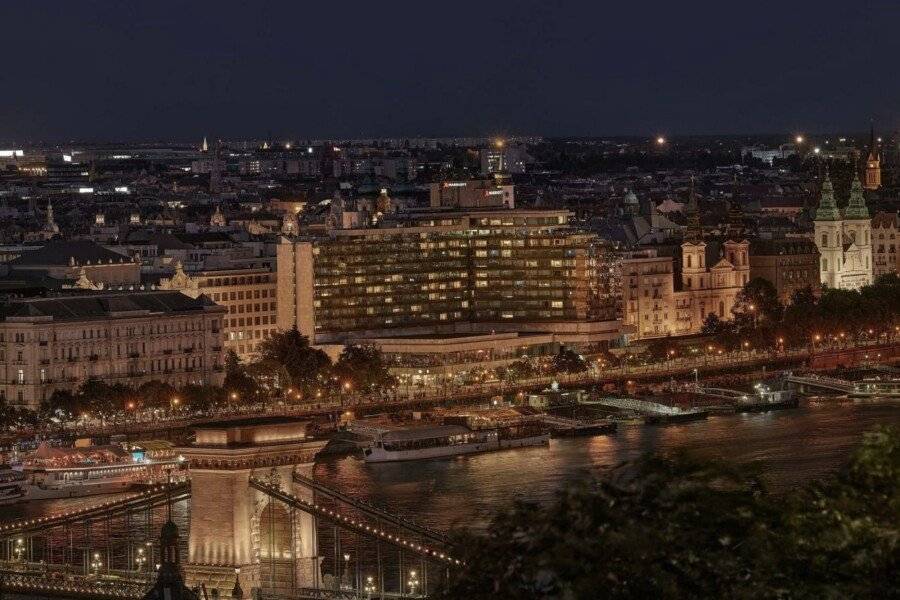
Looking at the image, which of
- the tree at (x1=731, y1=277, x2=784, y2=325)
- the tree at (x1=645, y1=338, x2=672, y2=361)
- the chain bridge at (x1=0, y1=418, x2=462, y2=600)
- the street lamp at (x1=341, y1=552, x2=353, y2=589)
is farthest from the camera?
the tree at (x1=731, y1=277, x2=784, y2=325)

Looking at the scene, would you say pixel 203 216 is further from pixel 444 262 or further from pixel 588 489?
pixel 588 489

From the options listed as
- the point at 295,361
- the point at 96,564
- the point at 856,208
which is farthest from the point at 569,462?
the point at 856,208

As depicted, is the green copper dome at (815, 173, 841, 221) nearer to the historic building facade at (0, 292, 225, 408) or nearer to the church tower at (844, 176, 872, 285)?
the church tower at (844, 176, 872, 285)

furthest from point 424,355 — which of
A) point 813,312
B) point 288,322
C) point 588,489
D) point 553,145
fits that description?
point 553,145

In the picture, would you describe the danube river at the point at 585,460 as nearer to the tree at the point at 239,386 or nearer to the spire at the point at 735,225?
the tree at the point at 239,386

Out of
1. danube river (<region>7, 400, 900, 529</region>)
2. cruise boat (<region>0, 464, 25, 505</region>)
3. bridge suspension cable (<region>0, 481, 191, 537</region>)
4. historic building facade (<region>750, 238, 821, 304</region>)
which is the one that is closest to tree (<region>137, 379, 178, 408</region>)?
danube river (<region>7, 400, 900, 529</region>)

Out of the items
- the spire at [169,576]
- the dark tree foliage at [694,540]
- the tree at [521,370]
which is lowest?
the spire at [169,576]

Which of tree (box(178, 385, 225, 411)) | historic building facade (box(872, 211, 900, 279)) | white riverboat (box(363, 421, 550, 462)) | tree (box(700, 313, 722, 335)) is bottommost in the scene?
white riverboat (box(363, 421, 550, 462))

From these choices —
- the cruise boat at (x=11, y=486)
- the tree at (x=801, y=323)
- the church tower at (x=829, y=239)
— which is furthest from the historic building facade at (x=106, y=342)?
the church tower at (x=829, y=239)
